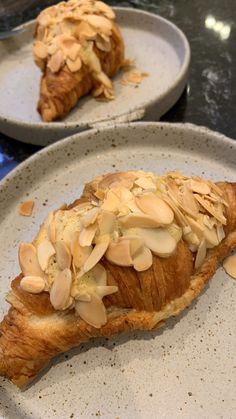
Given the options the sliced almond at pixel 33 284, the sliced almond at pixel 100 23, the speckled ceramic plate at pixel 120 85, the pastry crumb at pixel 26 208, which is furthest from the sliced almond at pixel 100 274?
the sliced almond at pixel 100 23

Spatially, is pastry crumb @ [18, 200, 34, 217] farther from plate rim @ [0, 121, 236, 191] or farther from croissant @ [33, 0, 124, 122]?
croissant @ [33, 0, 124, 122]

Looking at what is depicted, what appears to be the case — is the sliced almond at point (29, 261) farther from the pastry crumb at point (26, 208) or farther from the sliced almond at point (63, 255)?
the pastry crumb at point (26, 208)

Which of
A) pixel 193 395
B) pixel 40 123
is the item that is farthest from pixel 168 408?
pixel 40 123

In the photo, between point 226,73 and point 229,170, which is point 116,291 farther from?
point 226,73

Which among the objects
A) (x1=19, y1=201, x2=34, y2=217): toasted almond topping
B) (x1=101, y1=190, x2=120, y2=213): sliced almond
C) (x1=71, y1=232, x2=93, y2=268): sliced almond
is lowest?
(x1=19, y1=201, x2=34, y2=217): toasted almond topping

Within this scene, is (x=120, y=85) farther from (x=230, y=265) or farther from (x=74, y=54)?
(x=230, y=265)

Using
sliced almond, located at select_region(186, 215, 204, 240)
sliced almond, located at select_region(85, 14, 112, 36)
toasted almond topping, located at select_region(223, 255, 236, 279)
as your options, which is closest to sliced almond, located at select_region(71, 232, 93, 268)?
sliced almond, located at select_region(186, 215, 204, 240)
